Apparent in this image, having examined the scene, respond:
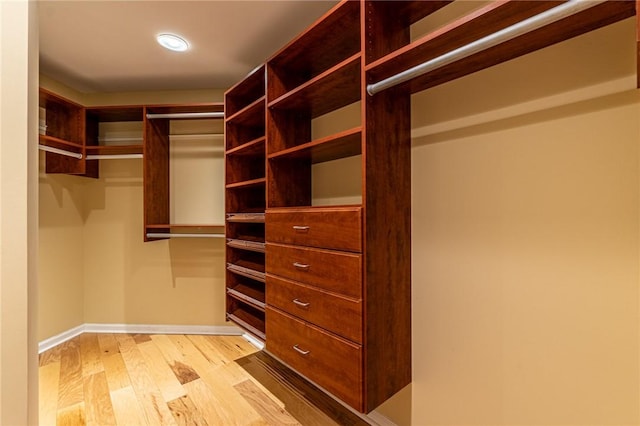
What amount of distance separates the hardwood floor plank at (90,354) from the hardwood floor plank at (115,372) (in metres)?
0.04

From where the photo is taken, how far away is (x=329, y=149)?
5.04 feet

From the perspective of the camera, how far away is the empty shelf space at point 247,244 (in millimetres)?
1895

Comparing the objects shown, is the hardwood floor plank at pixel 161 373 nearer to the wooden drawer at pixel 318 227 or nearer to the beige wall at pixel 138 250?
the beige wall at pixel 138 250

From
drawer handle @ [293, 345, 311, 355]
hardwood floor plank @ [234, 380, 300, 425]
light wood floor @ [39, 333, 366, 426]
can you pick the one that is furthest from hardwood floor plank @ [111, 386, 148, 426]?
drawer handle @ [293, 345, 311, 355]

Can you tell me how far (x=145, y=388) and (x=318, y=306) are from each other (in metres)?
1.38

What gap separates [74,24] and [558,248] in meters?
2.63

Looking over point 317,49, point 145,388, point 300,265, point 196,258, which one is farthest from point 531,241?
point 196,258

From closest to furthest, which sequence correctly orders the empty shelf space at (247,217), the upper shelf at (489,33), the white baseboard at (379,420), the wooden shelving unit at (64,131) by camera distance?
the upper shelf at (489,33)
the white baseboard at (379,420)
the empty shelf space at (247,217)
the wooden shelving unit at (64,131)

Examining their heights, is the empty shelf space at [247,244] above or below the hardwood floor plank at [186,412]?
above

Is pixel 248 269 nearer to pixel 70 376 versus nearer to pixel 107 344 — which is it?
pixel 70 376

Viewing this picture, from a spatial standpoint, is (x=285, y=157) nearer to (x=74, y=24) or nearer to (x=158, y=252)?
(x=74, y=24)

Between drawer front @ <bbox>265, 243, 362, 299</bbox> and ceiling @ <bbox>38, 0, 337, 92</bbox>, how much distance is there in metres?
1.30

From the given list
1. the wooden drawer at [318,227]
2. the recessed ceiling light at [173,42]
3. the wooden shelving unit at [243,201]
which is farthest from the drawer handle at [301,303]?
the recessed ceiling light at [173,42]

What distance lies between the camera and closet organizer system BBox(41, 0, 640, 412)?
987 mm
